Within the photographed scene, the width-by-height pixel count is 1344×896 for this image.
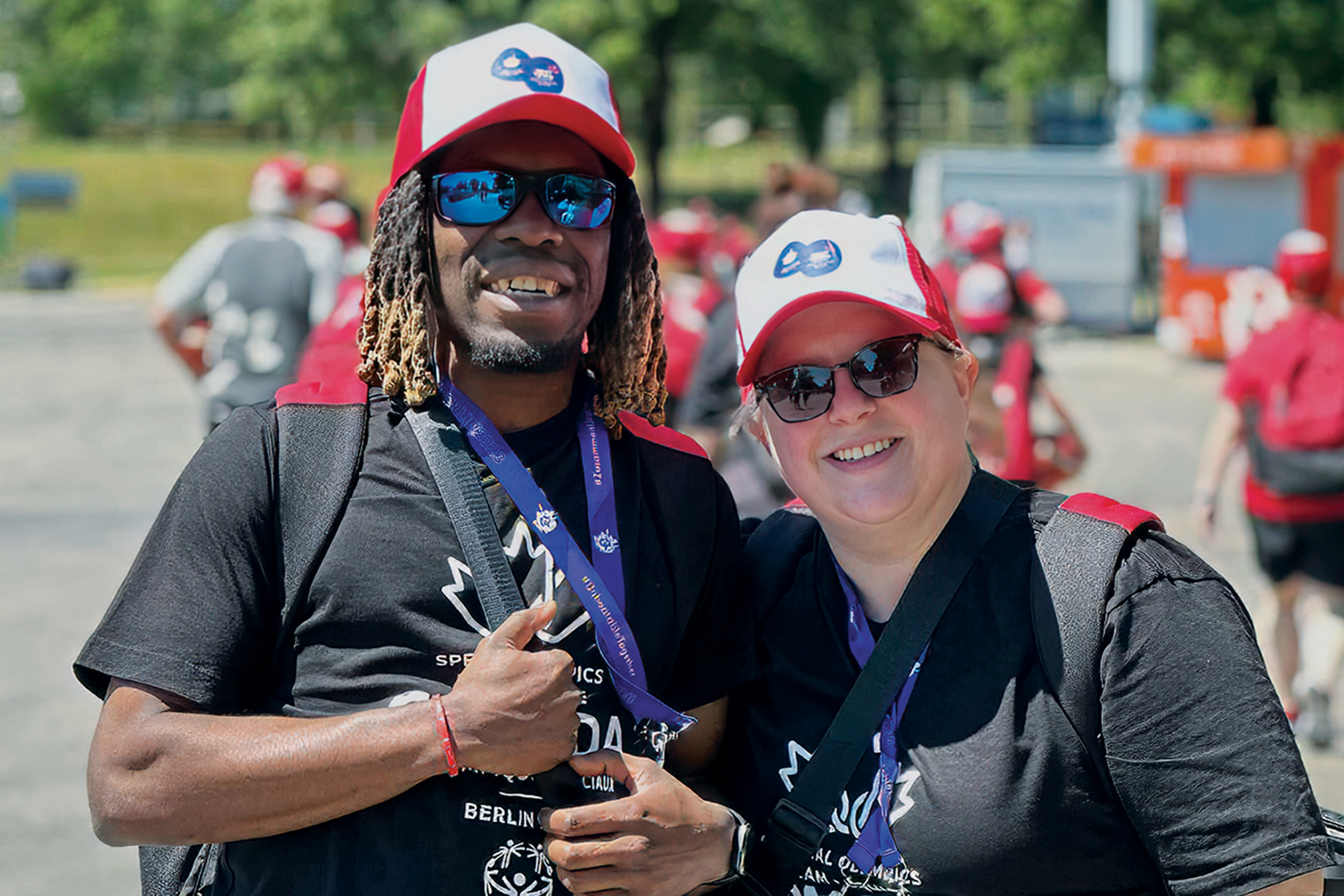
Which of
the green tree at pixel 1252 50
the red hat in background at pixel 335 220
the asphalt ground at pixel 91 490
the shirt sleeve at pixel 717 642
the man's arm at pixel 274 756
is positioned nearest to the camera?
the man's arm at pixel 274 756

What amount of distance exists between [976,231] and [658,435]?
16.0 ft

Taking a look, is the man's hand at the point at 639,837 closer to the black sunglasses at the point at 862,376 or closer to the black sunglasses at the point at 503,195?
the black sunglasses at the point at 862,376

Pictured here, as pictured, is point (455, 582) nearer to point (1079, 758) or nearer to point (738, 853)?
point (738, 853)

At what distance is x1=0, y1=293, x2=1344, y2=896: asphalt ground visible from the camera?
5.41 metres

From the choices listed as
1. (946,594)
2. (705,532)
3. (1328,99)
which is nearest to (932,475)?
(946,594)

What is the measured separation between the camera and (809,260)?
7.16 feet

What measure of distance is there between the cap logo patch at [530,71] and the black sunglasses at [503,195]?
0.13 meters

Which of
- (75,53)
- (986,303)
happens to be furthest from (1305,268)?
(75,53)

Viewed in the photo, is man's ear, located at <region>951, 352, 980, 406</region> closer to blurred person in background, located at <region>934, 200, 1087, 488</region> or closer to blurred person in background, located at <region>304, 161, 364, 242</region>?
blurred person in background, located at <region>934, 200, 1087, 488</region>

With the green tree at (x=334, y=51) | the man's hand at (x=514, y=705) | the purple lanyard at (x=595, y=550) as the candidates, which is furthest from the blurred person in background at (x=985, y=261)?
the green tree at (x=334, y=51)

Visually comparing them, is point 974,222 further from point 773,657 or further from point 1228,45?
point 1228,45

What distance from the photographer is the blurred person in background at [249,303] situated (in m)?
7.16

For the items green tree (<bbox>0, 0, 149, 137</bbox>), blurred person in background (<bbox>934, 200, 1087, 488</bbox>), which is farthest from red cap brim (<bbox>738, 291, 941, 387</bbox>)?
green tree (<bbox>0, 0, 149, 137</bbox>)

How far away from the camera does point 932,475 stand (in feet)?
7.20
